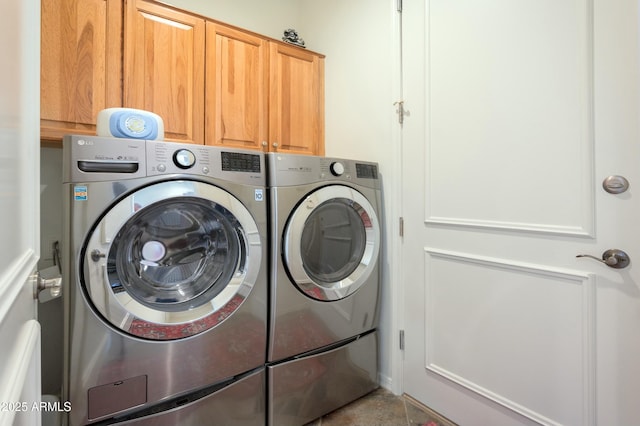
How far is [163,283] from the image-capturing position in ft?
3.74

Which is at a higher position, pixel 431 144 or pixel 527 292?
pixel 431 144

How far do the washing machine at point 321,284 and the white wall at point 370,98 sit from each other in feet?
0.26

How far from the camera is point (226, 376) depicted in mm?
1194

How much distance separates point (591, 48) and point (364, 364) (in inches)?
65.7

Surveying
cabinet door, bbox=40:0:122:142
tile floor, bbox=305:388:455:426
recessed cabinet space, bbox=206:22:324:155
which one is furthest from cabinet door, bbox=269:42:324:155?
tile floor, bbox=305:388:455:426

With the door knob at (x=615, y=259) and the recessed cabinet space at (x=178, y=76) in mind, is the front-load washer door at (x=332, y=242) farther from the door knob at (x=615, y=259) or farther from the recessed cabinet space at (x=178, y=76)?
the door knob at (x=615, y=259)

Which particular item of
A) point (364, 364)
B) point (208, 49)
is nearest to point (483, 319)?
point (364, 364)

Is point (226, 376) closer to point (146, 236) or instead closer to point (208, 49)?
point (146, 236)

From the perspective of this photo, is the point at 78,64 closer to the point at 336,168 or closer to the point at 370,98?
the point at 336,168

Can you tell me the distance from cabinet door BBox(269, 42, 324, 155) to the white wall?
7cm

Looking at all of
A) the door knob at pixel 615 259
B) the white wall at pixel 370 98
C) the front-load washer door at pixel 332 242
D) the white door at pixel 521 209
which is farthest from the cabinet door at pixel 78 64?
the door knob at pixel 615 259

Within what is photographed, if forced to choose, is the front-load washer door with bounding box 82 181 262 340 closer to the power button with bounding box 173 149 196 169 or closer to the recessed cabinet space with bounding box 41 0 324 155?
the power button with bounding box 173 149 196 169

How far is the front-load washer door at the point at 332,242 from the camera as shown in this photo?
133 cm

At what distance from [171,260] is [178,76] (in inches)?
38.5
